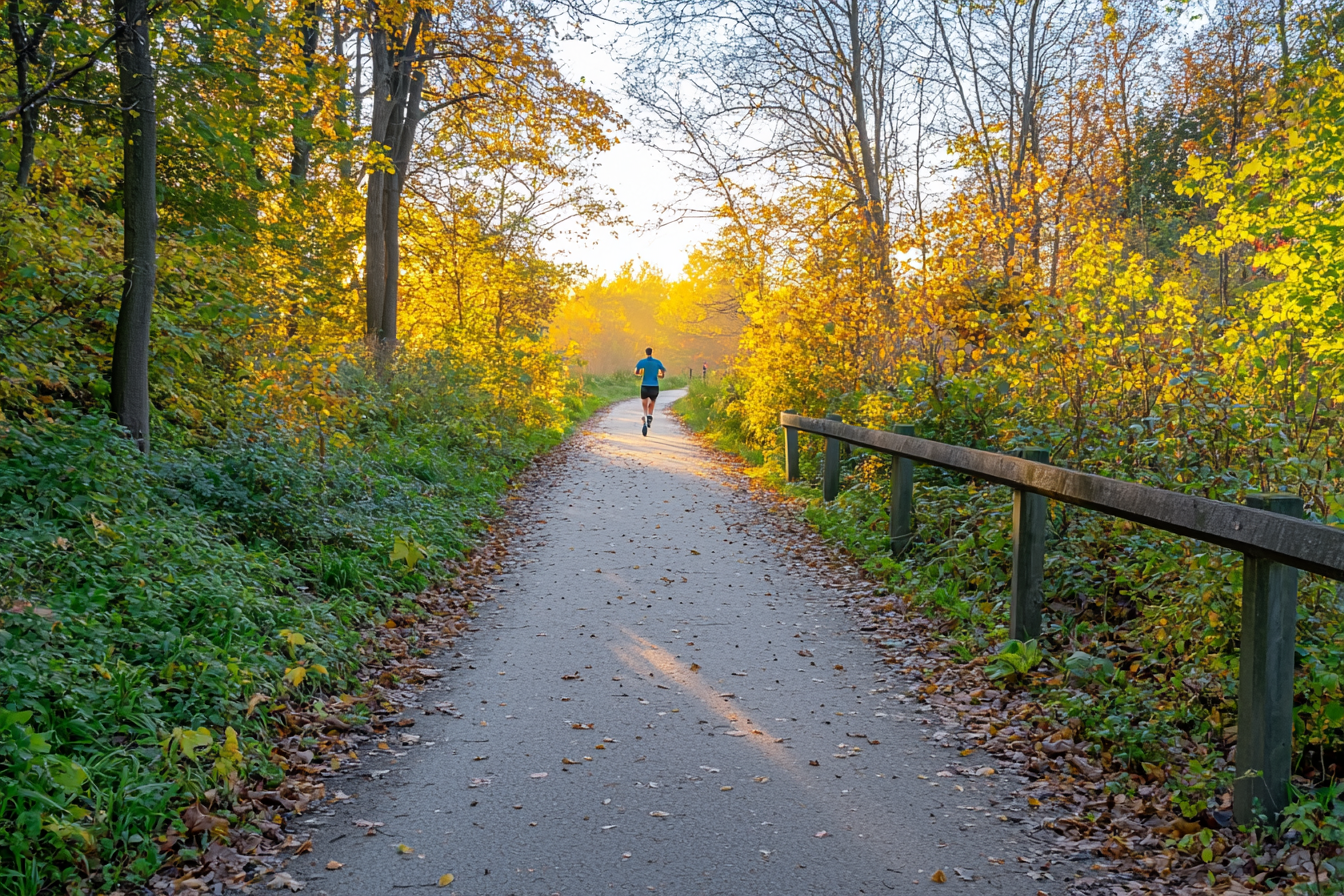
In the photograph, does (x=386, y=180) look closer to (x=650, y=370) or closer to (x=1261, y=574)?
(x=650, y=370)

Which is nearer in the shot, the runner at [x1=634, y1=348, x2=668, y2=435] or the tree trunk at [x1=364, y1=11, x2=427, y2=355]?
the tree trunk at [x1=364, y1=11, x2=427, y2=355]

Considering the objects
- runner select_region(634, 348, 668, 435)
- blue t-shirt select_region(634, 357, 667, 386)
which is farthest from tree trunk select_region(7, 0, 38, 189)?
blue t-shirt select_region(634, 357, 667, 386)

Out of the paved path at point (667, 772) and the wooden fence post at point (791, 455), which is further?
the wooden fence post at point (791, 455)

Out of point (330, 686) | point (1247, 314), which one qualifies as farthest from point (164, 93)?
point (1247, 314)

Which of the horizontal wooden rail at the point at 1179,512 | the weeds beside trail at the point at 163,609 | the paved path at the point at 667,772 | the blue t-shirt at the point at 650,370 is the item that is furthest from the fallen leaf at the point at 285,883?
the blue t-shirt at the point at 650,370

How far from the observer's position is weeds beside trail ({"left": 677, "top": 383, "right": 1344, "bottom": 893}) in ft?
11.0

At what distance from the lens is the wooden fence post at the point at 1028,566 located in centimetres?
555

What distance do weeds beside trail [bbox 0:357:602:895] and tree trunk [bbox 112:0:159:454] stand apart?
34 centimetres

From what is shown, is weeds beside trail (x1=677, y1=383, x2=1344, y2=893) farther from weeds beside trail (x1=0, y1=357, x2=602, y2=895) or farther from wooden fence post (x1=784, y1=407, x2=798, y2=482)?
wooden fence post (x1=784, y1=407, x2=798, y2=482)

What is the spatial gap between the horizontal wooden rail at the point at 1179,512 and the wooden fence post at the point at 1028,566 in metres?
0.14

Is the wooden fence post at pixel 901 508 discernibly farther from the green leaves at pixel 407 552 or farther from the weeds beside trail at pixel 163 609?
the green leaves at pixel 407 552

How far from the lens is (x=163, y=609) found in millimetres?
4891

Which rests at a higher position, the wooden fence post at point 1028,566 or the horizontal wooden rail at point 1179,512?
the horizontal wooden rail at point 1179,512

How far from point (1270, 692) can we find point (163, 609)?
5.28m
